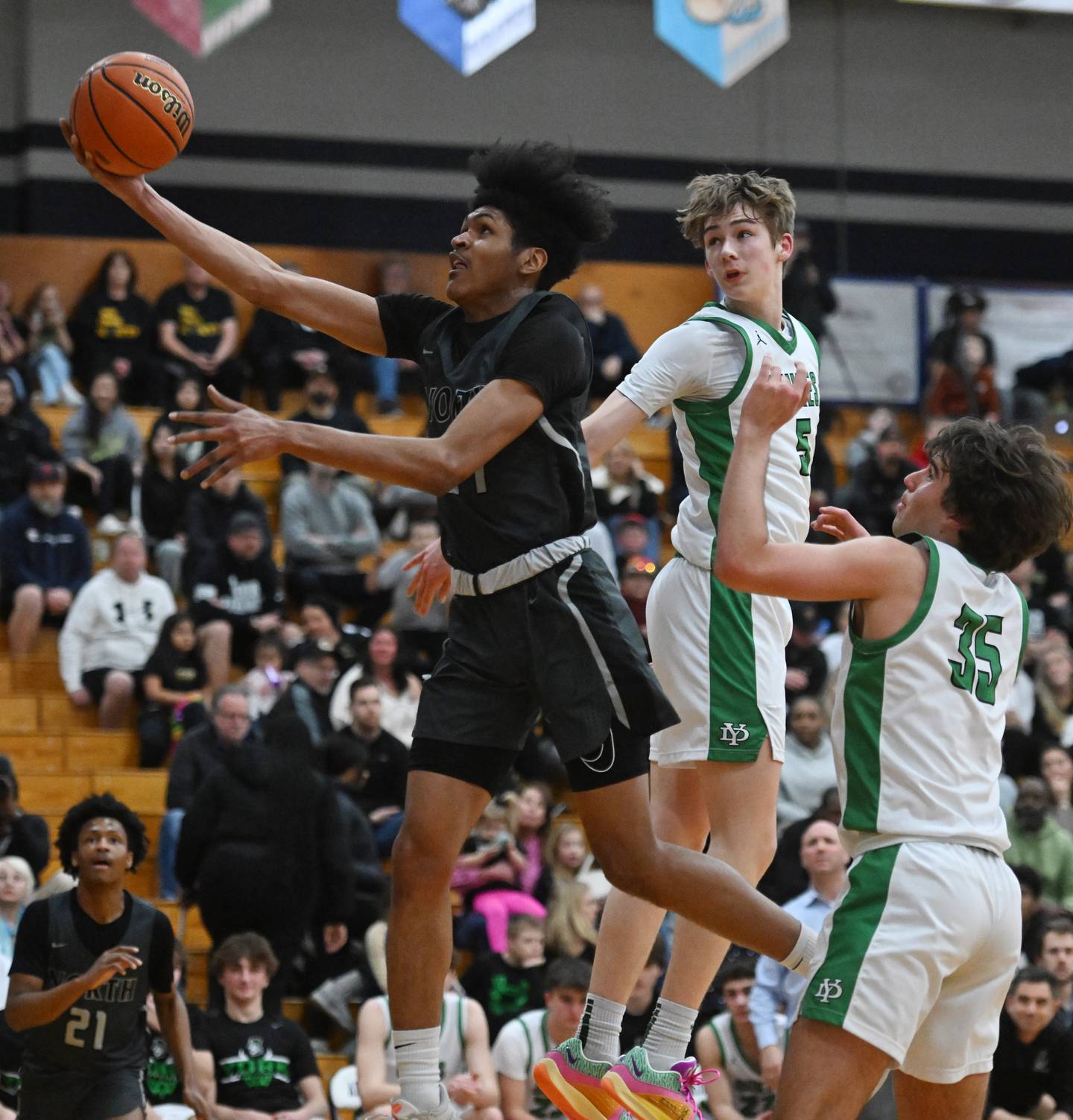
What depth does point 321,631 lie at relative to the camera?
40.2ft

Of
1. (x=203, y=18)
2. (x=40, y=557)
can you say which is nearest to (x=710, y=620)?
(x=40, y=557)

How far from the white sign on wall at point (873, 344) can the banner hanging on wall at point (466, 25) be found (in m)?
4.64

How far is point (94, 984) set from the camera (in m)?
6.89

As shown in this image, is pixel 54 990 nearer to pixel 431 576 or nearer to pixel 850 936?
pixel 431 576

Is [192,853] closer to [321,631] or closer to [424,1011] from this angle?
[321,631]

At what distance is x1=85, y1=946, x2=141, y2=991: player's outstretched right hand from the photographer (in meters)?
6.86

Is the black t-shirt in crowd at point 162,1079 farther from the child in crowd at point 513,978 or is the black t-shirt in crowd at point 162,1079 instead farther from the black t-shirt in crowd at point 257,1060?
the child in crowd at point 513,978

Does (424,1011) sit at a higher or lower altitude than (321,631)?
lower

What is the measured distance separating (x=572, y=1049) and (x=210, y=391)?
6.78ft

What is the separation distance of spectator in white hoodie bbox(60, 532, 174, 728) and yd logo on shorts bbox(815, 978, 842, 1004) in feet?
27.5

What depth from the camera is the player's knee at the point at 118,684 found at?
1192 cm

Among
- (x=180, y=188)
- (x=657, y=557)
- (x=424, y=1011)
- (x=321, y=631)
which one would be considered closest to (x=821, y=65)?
(x=180, y=188)

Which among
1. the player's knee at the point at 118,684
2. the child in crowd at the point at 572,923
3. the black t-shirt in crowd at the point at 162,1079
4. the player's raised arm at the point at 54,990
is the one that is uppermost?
the player's knee at the point at 118,684

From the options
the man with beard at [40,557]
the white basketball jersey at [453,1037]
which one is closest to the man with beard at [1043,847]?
the white basketball jersey at [453,1037]
